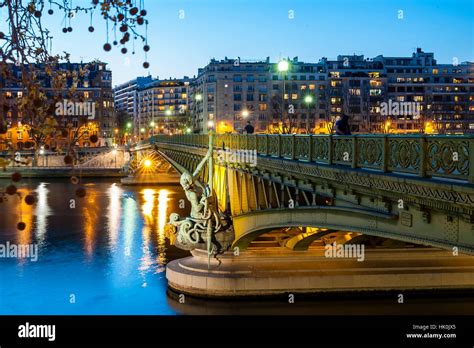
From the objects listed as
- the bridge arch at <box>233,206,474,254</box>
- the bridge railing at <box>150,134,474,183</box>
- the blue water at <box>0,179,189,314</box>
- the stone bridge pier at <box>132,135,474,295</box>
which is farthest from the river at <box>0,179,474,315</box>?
the bridge railing at <box>150,134,474,183</box>

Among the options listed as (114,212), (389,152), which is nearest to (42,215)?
(114,212)

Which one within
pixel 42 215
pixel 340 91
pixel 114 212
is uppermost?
pixel 340 91

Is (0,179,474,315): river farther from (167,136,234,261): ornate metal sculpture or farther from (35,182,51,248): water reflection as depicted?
(167,136,234,261): ornate metal sculpture

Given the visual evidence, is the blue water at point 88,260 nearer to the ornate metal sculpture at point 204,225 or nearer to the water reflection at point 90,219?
the water reflection at point 90,219

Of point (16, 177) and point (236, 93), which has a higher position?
point (236, 93)

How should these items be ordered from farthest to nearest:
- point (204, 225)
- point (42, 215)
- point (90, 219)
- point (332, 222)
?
point (42, 215) < point (90, 219) < point (204, 225) < point (332, 222)

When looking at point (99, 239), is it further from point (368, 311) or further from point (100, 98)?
point (100, 98)

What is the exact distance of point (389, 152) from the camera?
516 inches

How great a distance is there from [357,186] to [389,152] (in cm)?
189

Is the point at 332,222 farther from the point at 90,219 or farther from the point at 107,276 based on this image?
the point at 90,219

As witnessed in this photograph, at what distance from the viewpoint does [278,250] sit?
91.4 feet

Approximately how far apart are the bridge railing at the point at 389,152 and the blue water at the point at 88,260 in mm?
6267

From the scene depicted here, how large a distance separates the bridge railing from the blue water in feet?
20.6

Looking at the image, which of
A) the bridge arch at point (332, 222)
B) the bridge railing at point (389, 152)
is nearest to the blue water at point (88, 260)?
the bridge arch at point (332, 222)
